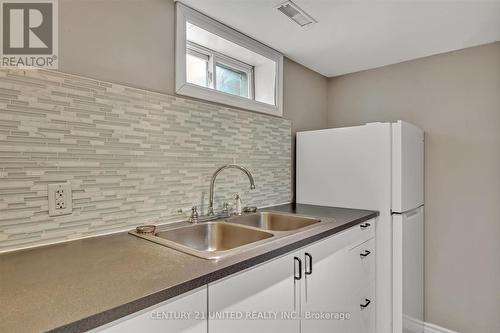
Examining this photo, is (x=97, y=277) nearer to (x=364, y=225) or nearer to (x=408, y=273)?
(x=364, y=225)

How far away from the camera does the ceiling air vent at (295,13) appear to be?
156 centimetres

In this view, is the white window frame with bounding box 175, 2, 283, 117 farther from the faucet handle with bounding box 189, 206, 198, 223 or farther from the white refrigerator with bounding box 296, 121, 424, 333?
the faucet handle with bounding box 189, 206, 198, 223

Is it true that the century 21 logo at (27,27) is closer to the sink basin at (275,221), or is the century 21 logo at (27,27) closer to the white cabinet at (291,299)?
the white cabinet at (291,299)

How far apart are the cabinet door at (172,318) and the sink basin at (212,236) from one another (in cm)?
53

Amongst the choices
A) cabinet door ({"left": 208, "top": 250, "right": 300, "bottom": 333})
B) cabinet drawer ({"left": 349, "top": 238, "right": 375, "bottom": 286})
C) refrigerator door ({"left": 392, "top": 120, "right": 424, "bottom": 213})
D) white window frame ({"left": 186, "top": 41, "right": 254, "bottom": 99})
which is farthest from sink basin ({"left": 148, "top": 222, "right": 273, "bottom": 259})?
refrigerator door ({"left": 392, "top": 120, "right": 424, "bottom": 213})

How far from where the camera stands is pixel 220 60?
1.95m

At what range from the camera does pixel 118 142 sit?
51.4 inches

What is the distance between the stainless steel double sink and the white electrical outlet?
0.29m

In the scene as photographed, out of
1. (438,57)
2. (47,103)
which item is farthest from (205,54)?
(438,57)

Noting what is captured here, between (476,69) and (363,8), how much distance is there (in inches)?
43.9

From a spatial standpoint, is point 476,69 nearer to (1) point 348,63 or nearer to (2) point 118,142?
(1) point 348,63

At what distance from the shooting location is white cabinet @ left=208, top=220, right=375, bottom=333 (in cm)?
95

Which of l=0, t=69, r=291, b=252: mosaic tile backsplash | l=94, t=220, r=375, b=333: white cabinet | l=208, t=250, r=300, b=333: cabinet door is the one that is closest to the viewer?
l=94, t=220, r=375, b=333: white cabinet

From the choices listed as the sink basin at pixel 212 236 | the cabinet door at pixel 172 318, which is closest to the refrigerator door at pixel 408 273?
the sink basin at pixel 212 236
